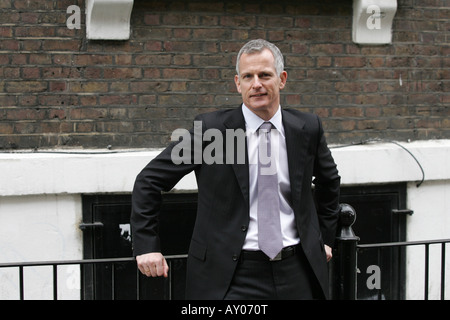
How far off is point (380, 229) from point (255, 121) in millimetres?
2640

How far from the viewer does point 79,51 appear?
4.29 m

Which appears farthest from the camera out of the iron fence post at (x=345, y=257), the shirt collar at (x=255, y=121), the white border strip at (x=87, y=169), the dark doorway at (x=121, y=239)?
the dark doorway at (x=121, y=239)

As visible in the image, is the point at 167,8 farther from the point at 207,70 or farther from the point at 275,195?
the point at 275,195

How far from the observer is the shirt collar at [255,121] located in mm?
2695

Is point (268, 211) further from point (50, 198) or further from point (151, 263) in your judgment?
point (50, 198)

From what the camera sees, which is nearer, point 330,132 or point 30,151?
point 30,151

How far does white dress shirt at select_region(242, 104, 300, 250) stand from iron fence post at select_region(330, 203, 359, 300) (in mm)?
517

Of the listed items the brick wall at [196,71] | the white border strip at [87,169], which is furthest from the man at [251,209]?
the brick wall at [196,71]

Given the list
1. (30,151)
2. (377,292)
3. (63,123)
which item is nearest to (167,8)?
(63,123)

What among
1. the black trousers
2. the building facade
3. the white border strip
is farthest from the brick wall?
the black trousers

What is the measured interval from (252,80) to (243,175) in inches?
16.6

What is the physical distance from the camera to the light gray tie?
2564mm

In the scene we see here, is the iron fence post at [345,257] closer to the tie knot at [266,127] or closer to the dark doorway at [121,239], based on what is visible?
the tie knot at [266,127]

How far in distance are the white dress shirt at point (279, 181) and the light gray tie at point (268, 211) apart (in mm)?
26
